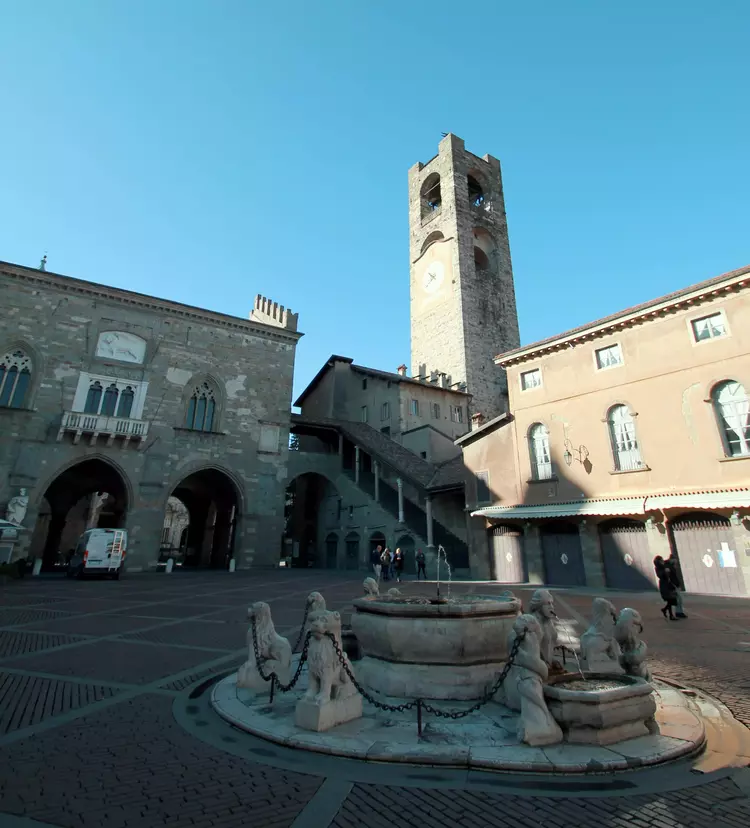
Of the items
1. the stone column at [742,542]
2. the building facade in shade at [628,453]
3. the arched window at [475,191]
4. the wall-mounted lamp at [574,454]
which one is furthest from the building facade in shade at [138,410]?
the arched window at [475,191]

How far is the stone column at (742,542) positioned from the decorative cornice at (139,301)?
2524 cm

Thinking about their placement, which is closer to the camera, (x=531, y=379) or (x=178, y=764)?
(x=178, y=764)

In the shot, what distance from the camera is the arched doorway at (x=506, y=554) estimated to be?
19.3m

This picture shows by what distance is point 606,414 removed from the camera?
17312 millimetres

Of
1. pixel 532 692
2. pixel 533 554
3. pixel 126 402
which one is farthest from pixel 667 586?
pixel 126 402

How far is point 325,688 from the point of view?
4387mm

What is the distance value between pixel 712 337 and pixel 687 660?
12306 mm

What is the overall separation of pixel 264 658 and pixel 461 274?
128 ft

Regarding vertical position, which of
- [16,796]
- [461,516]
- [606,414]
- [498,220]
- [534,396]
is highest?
[498,220]

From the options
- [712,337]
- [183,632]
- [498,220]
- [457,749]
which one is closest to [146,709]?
[457,749]

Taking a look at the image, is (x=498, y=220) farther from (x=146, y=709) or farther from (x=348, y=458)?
(x=146, y=709)

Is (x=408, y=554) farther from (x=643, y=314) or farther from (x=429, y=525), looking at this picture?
(x=643, y=314)

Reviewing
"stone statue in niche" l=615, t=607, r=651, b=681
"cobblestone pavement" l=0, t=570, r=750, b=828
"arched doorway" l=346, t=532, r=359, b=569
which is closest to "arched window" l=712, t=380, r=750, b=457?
"cobblestone pavement" l=0, t=570, r=750, b=828

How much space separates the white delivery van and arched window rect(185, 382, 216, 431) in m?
8.00
